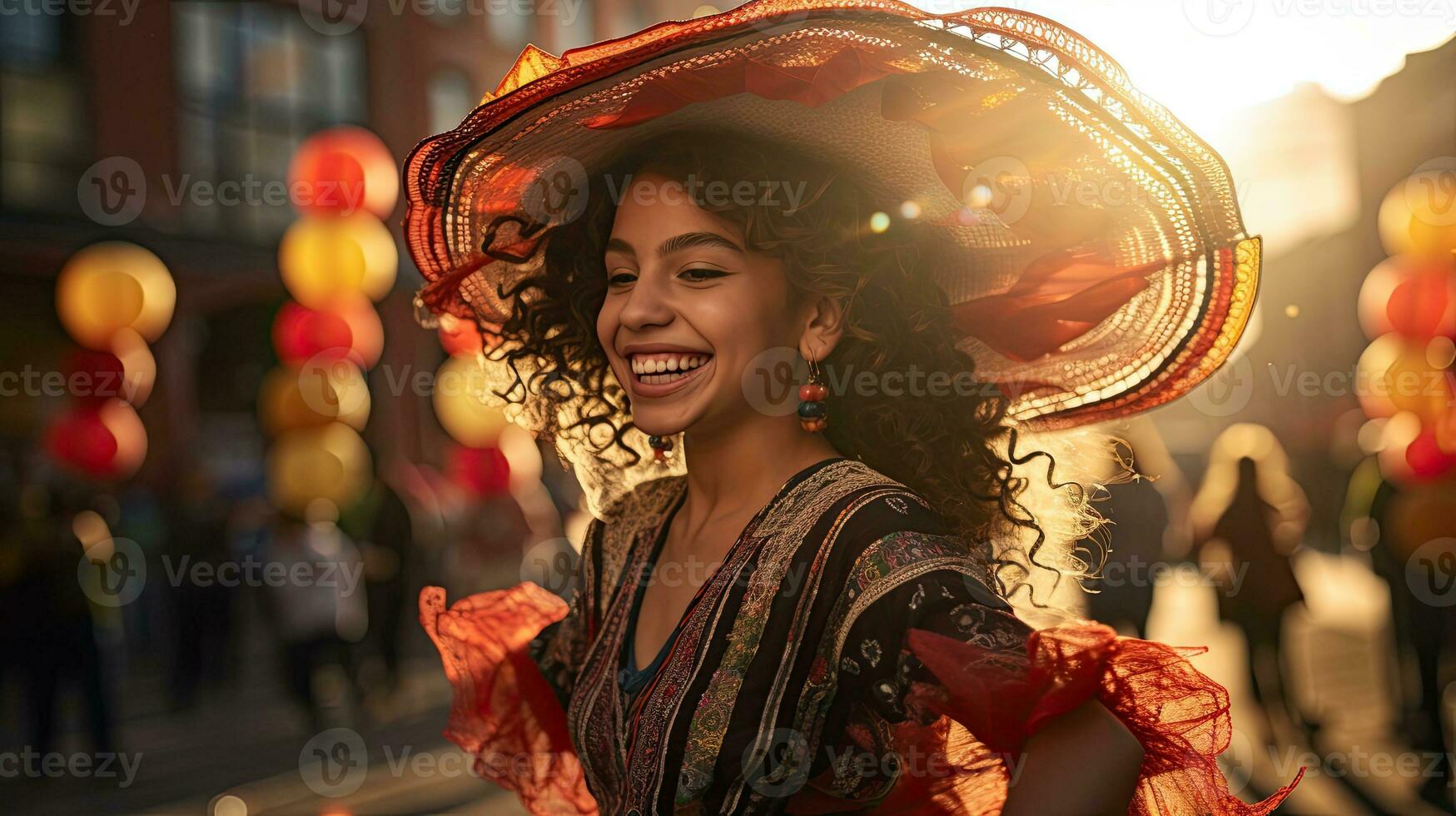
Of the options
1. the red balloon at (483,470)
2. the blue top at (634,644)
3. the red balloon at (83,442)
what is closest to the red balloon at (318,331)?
the red balloon at (83,442)

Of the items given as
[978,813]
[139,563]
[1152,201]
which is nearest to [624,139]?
[1152,201]

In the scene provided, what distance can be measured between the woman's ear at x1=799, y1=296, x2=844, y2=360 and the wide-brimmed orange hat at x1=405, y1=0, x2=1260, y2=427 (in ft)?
0.67

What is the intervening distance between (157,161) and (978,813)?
15.7 meters

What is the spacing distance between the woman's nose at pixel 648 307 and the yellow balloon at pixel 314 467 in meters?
5.51

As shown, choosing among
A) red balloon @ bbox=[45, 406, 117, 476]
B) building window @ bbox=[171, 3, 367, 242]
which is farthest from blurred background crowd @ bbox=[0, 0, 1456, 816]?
building window @ bbox=[171, 3, 367, 242]

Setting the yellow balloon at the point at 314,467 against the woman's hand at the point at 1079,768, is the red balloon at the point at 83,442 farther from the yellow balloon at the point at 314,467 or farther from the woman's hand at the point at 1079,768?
the woman's hand at the point at 1079,768

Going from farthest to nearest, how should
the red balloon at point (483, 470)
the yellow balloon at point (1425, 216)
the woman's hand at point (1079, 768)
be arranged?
the red balloon at point (483, 470)
the yellow balloon at point (1425, 216)
the woman's hand at point (1079, 768)

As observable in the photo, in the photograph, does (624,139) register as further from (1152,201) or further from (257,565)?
(257,565)

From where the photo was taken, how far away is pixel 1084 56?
1.64 m

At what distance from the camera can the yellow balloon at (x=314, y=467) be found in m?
6.90

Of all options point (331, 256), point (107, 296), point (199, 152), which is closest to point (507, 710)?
point (331, 256)

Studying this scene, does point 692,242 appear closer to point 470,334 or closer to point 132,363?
point 470,334

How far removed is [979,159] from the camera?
1730mm

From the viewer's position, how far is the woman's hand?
1418mm
